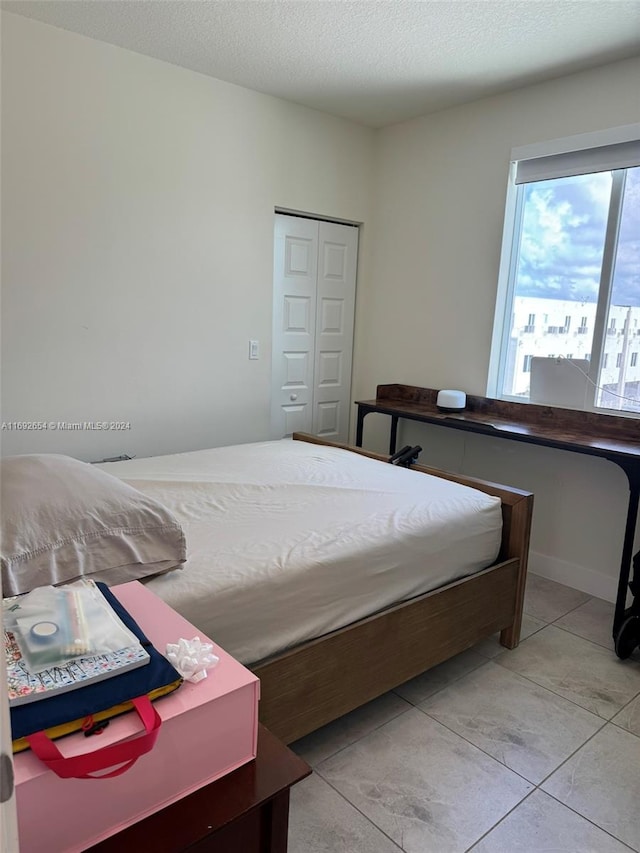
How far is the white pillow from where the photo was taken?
4.06ft

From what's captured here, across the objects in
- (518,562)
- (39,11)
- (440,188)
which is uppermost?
(39,11)

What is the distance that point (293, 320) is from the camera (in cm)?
370

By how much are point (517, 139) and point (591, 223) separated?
622 millimetres

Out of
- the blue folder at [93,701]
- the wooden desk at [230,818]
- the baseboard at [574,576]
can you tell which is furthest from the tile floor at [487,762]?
the blue folder at [93,701]

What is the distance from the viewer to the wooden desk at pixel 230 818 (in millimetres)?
754

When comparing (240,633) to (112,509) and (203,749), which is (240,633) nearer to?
(112,509)

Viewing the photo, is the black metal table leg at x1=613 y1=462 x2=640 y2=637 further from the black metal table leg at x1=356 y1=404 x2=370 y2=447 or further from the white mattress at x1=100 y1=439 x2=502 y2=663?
the black metal table leg at x1=356 y1=404 x2=370 y2=447

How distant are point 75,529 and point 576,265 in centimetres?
275

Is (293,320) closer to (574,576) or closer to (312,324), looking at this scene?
(312,324)

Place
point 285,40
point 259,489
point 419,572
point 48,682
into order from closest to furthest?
point 48,682
point 419,572
point 259,489
point 285,40

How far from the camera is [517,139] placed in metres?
3.09

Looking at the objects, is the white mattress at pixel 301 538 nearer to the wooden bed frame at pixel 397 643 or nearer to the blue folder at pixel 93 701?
the wooden bed frame at pixel 397 643

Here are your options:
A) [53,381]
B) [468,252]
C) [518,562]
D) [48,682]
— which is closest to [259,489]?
[518,562]

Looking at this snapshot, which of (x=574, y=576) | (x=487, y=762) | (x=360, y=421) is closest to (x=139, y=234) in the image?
(x=360, y=421)
